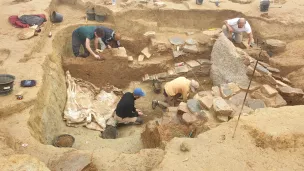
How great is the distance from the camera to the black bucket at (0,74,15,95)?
5.32m

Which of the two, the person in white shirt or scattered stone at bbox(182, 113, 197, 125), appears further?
the person in white shirt

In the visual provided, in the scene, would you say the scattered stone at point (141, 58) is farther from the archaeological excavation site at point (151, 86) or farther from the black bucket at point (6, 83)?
the black bucket at point (6, 83)

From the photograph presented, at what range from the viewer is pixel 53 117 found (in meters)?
6.05

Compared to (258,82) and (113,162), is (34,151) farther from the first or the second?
(258,82)

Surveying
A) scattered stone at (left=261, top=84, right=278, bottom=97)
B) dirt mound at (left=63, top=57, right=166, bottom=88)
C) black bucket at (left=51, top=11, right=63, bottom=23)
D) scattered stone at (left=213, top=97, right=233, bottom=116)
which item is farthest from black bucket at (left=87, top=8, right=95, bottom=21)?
scattered stone at (left=261, top=84, right=278, bottom=97)

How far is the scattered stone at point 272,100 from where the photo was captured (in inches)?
246

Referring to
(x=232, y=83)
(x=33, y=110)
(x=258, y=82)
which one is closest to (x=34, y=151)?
(x=33, y=110)

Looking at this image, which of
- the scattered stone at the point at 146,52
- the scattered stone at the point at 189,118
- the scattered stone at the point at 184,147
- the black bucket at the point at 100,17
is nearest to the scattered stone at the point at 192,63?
the scattered stone at the point at 146,52

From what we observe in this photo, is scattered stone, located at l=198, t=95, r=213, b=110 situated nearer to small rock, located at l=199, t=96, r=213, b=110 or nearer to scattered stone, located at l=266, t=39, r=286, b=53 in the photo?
small rock, located at l=199, t=96, r=213, b=110

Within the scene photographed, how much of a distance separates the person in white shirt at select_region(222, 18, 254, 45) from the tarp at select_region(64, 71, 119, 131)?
12.5ft

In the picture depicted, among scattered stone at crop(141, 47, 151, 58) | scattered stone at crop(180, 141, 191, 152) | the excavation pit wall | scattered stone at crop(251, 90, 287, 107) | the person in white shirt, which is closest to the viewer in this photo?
scattered stone at crop(180, 141, 191, 152)

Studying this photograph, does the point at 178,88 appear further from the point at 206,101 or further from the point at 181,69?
the point at 181,69

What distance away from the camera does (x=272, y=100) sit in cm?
637

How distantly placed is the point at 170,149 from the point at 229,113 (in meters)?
1.94
